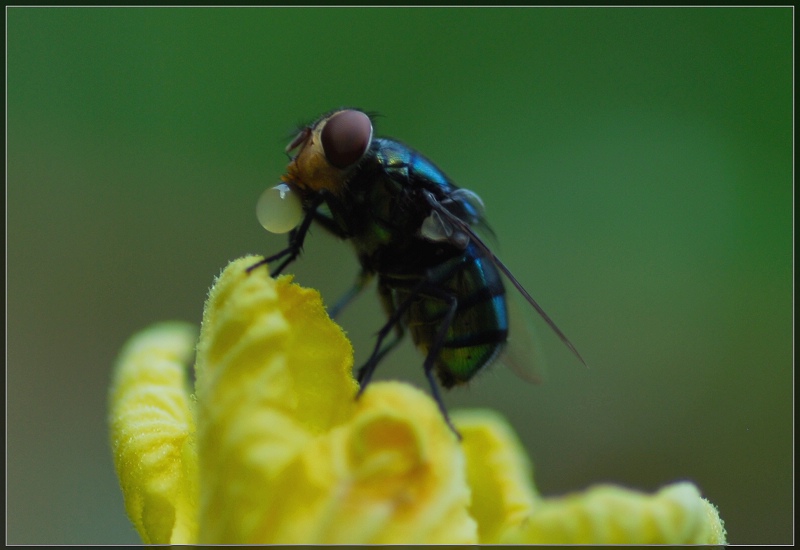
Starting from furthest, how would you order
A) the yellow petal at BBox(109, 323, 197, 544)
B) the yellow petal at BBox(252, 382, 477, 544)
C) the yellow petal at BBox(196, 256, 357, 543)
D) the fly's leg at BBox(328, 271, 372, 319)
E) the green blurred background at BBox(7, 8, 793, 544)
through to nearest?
the green blurred background at BBox(7, 8, 793, 544), the fly's leg at BBox(328, 271, 372, 319), the yellow petal at BBox(109, 323, 197, 544), the yellow petal at BBox(196, 256, 357, 543), the yellow petal at BBox(252, 382, 477, 544)

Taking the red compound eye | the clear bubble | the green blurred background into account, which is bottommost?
the green blurred background

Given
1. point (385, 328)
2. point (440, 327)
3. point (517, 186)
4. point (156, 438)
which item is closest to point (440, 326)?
point (440, 327)

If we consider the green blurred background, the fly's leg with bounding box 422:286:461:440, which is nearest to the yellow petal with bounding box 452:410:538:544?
the fly's leg with bounding box 422:286:461:440

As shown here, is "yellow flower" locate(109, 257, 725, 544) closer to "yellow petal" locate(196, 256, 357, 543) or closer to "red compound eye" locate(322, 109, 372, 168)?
"yellow petal" locate(196, 256, 357, 543)

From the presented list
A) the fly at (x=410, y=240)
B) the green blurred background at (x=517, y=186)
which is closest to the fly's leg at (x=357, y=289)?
the fly at (x=410, y=240)

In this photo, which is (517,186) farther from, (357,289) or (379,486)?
(379,486)

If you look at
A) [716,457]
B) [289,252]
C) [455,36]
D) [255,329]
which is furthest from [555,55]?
[255,329]

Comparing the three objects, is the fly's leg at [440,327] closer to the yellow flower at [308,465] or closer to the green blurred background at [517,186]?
the yellow flower at [308,465]
